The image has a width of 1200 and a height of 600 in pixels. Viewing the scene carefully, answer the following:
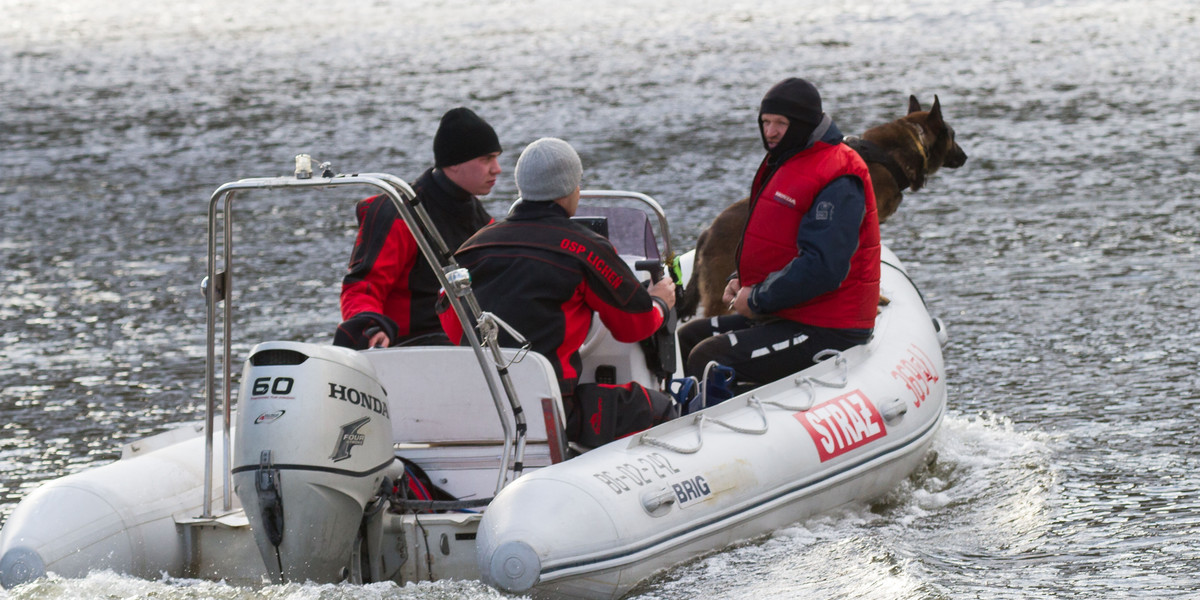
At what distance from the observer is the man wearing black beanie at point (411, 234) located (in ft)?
16.6

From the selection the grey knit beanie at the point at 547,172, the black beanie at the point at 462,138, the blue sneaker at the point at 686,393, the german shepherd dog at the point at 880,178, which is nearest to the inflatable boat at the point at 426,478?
the blue sneaker at the point at 686,393

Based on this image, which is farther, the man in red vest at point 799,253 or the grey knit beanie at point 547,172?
the man in red vest at point 799,253

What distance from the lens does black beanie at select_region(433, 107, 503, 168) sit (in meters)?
5.02

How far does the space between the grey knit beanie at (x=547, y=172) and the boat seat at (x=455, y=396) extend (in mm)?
495

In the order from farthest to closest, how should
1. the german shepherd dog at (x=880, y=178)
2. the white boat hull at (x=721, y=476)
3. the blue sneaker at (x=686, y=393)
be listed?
1. the german shepherd dog at (x=880, y=178)
2. the blue sneaker at (x=686, y=393)
3. the white boat hull at (x=721, y=476)

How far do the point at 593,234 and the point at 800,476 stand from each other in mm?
1129

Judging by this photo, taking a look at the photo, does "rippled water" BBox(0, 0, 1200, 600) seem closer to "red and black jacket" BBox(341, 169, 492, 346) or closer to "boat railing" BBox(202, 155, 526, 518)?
"boat railing" BBox(202, 155, 526, 518)

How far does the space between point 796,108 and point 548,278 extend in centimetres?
135

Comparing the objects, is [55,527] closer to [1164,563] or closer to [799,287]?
[799,287]

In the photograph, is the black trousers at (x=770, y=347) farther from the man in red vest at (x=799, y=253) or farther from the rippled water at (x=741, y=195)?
the rippled water at (x=741, y=195)

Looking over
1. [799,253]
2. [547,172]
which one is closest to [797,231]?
[799,253]

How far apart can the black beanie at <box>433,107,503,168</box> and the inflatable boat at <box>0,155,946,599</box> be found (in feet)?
1.80

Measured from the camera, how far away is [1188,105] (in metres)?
16.8

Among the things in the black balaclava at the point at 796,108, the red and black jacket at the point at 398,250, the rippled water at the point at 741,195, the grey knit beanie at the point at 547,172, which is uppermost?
the black balaclava at the point at 796,108
